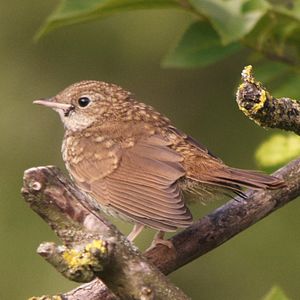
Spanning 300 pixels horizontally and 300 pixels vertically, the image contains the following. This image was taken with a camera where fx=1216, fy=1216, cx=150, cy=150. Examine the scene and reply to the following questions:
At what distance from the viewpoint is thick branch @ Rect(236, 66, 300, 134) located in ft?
12.3

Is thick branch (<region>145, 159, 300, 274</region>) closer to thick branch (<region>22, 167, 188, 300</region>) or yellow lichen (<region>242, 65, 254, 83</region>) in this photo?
yellow lichen (<region>242, 65, 254, 83</region>)

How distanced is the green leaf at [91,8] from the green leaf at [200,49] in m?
0.22

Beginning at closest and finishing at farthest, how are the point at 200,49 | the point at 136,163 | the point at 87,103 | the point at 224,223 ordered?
the point at 224,223
the point at 200,49
the point at 136,163
the point at 87,103

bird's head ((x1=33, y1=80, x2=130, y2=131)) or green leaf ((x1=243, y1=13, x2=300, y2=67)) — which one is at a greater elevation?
bird's head ((x1=33, y1=80, x2=130, y2=131))

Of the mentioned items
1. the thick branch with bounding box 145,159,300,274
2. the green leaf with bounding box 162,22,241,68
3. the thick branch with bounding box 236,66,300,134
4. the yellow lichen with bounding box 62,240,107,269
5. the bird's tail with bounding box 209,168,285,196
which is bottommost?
the thick branch with bounding box 145,159,300,274

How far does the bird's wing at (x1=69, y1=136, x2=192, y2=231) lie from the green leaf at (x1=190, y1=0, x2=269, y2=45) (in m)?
0.72

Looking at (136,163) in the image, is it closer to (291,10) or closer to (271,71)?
(271,71)

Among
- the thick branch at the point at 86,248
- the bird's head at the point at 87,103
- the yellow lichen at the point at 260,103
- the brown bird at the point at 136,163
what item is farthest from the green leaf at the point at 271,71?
the thick branch at the point at 86,248

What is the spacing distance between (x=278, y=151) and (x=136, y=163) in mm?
733

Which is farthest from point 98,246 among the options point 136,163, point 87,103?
point 87,103

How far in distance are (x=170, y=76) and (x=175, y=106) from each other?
37cm

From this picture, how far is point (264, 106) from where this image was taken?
12.3 feet

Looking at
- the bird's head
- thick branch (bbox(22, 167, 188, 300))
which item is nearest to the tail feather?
thick branch (bbox(22, 167, 188, 300))

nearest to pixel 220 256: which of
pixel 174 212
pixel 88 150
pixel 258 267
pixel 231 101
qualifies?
pixel 258 267
